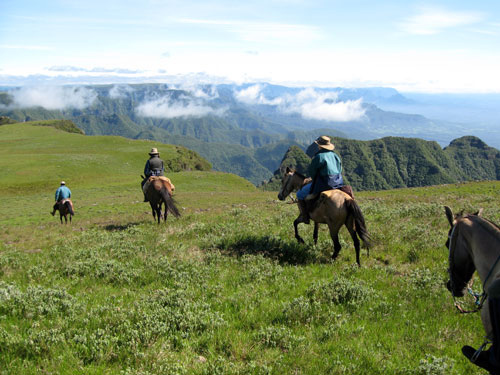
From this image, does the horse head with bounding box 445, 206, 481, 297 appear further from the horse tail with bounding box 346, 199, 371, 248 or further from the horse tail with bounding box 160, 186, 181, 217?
the horse tail with bounding box 160, 186, 181, 217

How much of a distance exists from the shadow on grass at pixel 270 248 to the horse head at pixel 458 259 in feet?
16.8

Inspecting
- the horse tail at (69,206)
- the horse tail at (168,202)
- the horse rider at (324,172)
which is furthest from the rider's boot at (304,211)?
the horse tail at (69,206)

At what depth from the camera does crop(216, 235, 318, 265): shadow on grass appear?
10529 mm

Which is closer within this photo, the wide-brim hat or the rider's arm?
the rider's arm

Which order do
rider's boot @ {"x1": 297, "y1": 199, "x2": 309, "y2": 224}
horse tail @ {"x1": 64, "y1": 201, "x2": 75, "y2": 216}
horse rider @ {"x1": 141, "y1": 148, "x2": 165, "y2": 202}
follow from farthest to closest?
horse tail @ {"x1": 64, "y1": 201, "x2": 75, "y2": 216} → horse rider @ {"x1": 141, "y1": 148, "x2": 165, "y2": 202} → rider's boot @ {"x1": 297, "y1": 199, "x2": 309, "y2": 224}

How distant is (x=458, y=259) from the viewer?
17.0ft

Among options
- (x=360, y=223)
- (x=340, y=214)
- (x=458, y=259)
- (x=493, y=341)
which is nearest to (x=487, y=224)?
(x=458, y=259)

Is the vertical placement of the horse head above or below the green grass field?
above

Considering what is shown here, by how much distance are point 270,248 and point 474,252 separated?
7.29m

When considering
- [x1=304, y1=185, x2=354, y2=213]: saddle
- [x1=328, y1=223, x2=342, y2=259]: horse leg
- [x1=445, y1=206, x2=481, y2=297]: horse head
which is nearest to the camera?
[x1=445, y1=206, x2=481, y2=297]: horse head

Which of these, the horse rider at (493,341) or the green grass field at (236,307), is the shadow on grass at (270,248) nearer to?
the green grass field at (236,307)

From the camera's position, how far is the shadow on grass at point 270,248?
1053cm

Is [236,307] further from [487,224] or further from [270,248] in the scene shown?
[487,224]

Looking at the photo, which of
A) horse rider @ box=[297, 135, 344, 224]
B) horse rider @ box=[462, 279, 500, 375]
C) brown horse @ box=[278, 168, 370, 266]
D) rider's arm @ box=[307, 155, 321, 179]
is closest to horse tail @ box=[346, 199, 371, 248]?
brown horse @ box=[278, 168, 370, 266]
